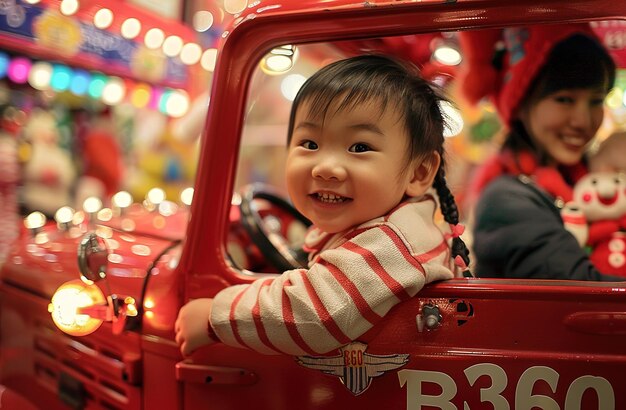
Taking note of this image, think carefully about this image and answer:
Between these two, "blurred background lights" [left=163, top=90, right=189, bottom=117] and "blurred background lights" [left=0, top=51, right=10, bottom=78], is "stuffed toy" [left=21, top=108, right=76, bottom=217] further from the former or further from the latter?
"blurred background lights" [left=163, top=90, right=189, bottom=117]

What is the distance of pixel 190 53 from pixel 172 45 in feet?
0.71

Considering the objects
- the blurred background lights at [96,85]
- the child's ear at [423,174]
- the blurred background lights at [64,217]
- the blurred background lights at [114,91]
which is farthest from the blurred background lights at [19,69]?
the child's ear at [423,174]

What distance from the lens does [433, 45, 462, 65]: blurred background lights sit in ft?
5.53

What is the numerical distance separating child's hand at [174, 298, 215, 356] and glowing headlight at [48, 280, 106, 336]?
0.21 metres

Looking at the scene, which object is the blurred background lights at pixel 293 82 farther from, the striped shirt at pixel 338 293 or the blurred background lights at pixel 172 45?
the blurred background lights at pixel 172 45

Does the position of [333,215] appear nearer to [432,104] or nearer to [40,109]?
[432,104]

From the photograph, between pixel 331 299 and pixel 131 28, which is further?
pixel 131 28

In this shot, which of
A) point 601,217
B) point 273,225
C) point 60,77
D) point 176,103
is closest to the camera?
point 601,217

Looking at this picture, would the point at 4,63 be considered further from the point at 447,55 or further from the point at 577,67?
the point at 577,67

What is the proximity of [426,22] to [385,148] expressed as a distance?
25 centimetres

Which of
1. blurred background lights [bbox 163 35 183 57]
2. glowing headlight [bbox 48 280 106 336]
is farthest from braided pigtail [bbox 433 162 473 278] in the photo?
blurred background lights [bbox 163 35 183 57]

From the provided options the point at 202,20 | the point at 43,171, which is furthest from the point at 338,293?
the point at 202,20

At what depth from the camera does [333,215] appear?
3.74 ft

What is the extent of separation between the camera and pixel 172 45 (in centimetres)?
523
